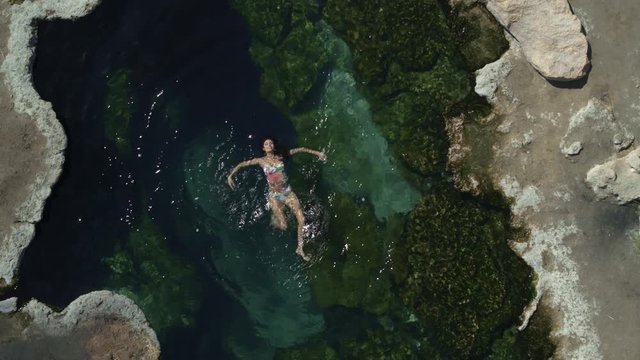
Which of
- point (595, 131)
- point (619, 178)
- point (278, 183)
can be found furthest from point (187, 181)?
point (619, 178)

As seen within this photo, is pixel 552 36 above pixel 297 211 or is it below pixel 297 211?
above

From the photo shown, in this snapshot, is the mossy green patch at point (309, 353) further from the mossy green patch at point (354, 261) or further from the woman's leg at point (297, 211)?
the woman's leg at point (297, 211)

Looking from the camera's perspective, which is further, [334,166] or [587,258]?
[334,166]

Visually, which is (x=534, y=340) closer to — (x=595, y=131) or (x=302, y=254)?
(x=595, y=131)

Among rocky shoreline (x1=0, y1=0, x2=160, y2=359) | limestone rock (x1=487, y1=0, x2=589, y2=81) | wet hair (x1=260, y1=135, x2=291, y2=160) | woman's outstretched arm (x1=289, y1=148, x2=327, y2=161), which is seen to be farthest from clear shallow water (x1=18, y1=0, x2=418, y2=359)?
limestone rock (x1=487, y1=0, x2=589, y2=81)

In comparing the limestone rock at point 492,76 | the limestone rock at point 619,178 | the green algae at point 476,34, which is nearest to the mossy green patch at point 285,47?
the green algae at point 476,34

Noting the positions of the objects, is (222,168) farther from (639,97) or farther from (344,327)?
(639,97)

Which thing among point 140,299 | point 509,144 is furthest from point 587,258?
point 140,299
